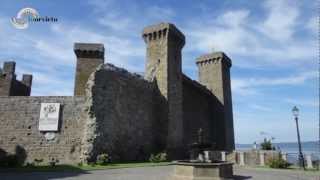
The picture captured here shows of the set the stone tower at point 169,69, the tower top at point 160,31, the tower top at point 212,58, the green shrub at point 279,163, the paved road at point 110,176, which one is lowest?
the paved road at point 110,176

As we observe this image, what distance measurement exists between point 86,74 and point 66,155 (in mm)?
Result: 16438

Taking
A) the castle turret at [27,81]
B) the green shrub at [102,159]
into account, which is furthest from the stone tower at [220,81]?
the green shrub at [102,159]

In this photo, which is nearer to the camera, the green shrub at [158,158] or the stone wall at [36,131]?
the stone wall at [36,131]

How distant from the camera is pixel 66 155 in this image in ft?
71.4

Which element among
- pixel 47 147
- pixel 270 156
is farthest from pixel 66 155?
pixel 270 156

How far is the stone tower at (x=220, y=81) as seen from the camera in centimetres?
4150

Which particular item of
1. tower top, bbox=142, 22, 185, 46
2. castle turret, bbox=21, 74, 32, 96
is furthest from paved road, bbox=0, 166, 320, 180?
castle turret, bbox=21, 74, 32, 96

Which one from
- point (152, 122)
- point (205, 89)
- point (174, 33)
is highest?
point (174, 33)

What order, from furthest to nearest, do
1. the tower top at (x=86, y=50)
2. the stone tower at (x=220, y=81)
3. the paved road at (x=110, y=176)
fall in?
the stone tower at (x=220, y=81), the tower top at (x=86, y=50), the paved road at (x=110, y=176)

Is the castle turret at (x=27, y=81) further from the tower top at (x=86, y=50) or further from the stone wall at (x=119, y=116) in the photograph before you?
the stone wall at (x=119, y=116)

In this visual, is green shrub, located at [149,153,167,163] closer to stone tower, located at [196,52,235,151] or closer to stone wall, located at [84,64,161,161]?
Result: stone wall, located at [84,64,161,161]

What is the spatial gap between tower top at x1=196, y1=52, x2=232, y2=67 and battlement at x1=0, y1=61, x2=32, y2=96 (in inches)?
912

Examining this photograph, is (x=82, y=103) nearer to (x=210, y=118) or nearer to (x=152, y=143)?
(x=152, y=143)

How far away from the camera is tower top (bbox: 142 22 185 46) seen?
2980 cm
